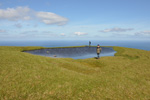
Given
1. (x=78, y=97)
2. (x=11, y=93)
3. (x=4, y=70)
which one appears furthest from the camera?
(x=4, y=70)

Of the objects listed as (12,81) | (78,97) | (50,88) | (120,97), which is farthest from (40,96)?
(120,97)

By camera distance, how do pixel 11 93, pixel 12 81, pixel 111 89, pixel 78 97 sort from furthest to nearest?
1. pixel 111 89
2. pixel 12 81
3. pixel 78 97
4. pixel 11 93

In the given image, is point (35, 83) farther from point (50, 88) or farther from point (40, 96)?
point (40, 96)

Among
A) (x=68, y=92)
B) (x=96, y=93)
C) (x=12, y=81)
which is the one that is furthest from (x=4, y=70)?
(x=96, y=93)

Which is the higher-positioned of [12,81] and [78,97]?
[12,81]

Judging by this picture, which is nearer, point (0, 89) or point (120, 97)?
point (0, 89)

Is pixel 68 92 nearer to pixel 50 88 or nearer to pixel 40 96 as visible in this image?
pixel 50 88

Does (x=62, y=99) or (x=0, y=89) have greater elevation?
(x=0, y=89)

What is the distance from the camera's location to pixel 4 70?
554 inches

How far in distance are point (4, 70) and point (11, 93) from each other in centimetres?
664

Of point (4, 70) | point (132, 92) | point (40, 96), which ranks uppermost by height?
point (4, 70)

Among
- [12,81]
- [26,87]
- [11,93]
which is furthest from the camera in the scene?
[12,81]

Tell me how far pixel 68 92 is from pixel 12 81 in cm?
645

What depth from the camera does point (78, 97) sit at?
387 inches
